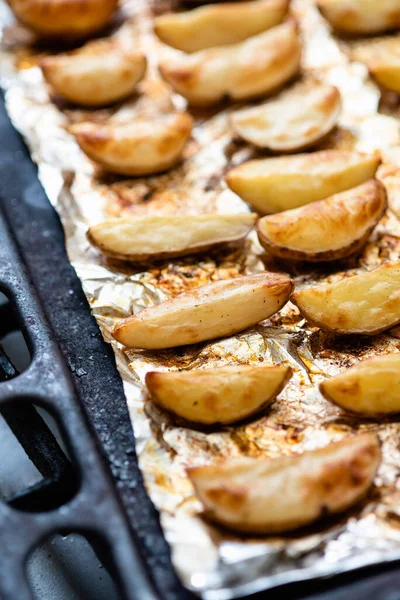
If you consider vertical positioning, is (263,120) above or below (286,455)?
above

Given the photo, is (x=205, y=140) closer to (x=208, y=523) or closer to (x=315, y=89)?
(x=315, y=89)

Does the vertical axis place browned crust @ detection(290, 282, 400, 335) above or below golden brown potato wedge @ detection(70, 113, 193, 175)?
→ below

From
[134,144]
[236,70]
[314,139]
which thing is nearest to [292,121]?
[314,139]

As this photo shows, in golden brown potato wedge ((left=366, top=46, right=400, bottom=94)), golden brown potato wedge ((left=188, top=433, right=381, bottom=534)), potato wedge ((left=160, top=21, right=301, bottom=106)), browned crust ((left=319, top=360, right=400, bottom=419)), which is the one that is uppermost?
potato wedge ((left=160, top=21, right=301, bottom=106))

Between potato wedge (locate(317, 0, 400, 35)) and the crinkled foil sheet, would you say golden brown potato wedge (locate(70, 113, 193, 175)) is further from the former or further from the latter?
potato wedge (locate(317, 0, 400, 35))

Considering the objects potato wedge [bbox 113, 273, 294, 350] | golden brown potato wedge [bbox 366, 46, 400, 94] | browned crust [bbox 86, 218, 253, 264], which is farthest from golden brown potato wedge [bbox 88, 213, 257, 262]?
golden brown potato wedge [bbox 366, 46, 400, 94]

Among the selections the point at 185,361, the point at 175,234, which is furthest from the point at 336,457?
the point at 175,234

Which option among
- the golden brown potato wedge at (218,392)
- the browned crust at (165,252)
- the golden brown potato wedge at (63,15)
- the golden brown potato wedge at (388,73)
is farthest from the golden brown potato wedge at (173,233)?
the golden brown potato wedge at (63,15)

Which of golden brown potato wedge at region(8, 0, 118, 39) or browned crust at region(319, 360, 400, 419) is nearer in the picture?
browned crust at region(319, 360, 400, 419)
